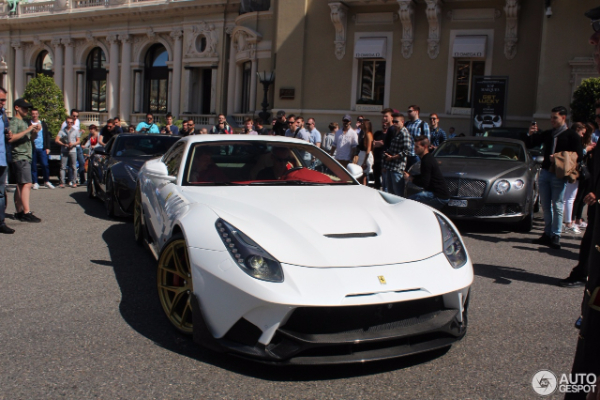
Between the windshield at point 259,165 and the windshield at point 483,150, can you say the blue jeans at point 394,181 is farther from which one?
the windshield at point 259,165

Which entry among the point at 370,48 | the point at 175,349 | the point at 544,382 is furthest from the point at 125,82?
the point at 544,382

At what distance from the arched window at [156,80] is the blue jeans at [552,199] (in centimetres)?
3067

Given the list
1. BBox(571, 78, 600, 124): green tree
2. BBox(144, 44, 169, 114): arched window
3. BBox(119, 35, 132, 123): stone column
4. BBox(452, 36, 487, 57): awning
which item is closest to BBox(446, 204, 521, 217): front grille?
BBox(571, 78, 600, 124): green tree

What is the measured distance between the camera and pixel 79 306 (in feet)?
14.2

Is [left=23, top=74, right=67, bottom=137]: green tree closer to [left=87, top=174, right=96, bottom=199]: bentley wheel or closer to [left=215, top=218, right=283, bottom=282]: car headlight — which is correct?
[left=87, top=174, right=96, bottom=199]: bentley wheel

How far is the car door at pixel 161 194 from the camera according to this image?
457cm

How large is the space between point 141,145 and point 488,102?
12.7 meters

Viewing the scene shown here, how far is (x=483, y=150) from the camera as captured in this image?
9.51 metres

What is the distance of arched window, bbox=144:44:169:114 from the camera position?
116 feet

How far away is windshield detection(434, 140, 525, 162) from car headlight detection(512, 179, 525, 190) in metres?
1.09

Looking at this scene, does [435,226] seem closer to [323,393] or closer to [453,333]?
[453,333]

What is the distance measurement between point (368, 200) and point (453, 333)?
4.42 ft

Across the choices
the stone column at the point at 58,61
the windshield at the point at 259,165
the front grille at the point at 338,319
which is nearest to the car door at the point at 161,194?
the windshield at the point at 259,165

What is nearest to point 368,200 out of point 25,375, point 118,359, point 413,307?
point 413,307
